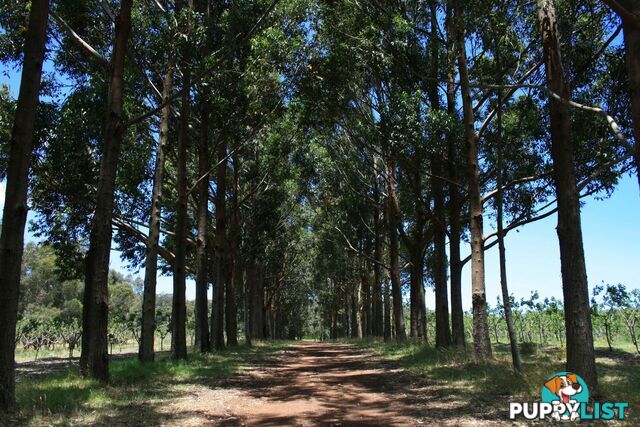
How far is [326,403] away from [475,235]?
18.9 ft

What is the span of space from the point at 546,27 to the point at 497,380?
639 centimetres

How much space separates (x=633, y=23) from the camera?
4.82m

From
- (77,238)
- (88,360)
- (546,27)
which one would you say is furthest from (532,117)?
(77,238)

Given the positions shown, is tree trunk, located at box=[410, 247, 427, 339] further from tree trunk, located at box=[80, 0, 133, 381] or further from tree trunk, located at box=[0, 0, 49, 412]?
tree trunk, located at box=[0, 0, 49, 412]

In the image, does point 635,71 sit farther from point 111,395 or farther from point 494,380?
point 111,395

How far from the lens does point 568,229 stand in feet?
24.9

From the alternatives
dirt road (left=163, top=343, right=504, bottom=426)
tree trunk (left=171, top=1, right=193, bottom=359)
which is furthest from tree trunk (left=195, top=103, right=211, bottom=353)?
dirt road (left=163, top=343, right=504, bottom=426)

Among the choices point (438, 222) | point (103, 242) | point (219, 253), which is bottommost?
point (103, 242)

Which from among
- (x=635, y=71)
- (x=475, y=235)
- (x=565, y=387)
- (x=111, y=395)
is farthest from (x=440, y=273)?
(x=635, y=71)

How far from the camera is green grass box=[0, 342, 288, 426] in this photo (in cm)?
632

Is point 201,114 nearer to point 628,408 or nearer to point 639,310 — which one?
point 628,408

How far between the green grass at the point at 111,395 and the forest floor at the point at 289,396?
2cm

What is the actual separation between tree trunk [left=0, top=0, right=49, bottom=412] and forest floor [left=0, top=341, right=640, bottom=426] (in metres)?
0.69

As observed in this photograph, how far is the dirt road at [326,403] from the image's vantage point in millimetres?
6895
